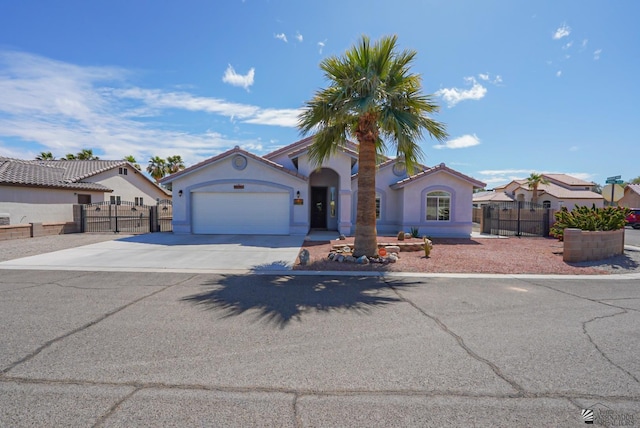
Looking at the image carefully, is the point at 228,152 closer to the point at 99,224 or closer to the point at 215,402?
the point at 99,224

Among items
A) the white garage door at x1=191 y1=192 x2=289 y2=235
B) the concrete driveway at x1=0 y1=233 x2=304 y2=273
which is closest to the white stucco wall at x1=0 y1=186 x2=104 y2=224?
the concrete driveway at x1=0 y1=233 x2=304 y2=273

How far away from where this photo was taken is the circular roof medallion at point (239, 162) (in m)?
17.7

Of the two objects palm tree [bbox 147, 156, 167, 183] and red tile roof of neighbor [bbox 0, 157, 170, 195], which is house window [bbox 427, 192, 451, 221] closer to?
red tile roof of neighbor [bbox 0, 157, 170, 195]

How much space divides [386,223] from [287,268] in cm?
1185

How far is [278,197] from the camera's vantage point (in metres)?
17.9

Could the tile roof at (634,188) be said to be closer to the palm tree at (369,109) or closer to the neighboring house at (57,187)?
the palm tree at (369,109)

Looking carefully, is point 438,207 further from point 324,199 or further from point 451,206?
point 324,199

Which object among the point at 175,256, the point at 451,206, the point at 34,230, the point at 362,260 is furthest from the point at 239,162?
the point at 451,206

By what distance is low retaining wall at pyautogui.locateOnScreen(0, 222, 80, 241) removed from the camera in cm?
1484

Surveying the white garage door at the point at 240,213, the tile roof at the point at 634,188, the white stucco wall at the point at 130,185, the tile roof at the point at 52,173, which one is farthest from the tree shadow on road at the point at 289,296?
the tile roof at the point at 634,188

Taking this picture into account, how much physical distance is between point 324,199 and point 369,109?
12.3 m

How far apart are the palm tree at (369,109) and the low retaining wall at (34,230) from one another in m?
15.0

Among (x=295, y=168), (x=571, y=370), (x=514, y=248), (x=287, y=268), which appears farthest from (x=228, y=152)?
(x=571, y=370)

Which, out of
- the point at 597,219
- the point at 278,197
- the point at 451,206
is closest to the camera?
the point at 597,219
